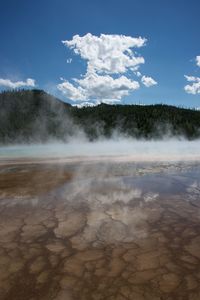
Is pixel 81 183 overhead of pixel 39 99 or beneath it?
beneath

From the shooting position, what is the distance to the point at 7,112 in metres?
72.0

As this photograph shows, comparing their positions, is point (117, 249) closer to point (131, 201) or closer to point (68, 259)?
point (68, 259)

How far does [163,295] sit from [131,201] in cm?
313

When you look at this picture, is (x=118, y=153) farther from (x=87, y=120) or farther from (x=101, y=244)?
(x=87, y=120)

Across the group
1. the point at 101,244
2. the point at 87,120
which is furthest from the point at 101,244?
the point at 87,120

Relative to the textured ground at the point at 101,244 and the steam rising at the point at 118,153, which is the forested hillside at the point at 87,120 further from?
the textured ground at the point at 101,244

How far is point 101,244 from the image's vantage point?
377 centimetres

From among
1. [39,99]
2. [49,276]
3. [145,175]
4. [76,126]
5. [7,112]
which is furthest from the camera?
[39,99]

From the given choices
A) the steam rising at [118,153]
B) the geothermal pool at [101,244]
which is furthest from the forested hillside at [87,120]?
the geothermal pool at [101,244]

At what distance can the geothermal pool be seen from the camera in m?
2.80

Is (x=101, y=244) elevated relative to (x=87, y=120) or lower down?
lower down

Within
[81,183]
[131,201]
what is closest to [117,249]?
[131,201]

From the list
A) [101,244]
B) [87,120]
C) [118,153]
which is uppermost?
[87,120]

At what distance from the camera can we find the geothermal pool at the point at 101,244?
2799 millimetres
